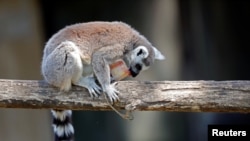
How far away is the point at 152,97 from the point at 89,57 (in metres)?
0.54

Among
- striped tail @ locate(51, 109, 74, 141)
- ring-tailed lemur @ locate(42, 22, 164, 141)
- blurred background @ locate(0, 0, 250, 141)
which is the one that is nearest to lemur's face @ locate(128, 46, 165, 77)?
ring-tailed lemur @ locate(42, 22, 164, 141)

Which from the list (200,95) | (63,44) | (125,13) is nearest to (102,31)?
(63,44)

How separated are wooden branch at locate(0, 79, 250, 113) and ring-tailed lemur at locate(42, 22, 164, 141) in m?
0.06

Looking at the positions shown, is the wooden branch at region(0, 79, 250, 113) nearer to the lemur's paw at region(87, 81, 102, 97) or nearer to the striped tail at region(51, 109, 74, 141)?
the lemur's paw at region(87, 81, 102, 97)

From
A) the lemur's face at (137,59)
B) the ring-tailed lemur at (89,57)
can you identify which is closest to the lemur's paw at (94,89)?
the ring-tailed lemur at (89,57)

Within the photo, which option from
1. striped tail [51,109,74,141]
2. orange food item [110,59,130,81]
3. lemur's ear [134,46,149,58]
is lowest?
striped tail [51,109,74,141]

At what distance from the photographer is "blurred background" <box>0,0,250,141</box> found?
15.6 feet

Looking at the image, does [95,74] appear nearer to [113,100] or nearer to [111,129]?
[113,100]

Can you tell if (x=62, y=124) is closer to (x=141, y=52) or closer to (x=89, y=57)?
(x=89, y=57)

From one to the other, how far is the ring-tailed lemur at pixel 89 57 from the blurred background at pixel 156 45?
131 cm

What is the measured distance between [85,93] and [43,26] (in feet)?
6.97

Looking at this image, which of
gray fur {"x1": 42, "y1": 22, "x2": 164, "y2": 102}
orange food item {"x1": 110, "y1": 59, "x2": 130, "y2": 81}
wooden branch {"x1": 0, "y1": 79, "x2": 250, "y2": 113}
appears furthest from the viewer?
orange food item {"x1": 110, "y1": 59, "x2": 130, "y2": 81}

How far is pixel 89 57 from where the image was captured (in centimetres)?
328

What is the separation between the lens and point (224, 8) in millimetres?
4754
